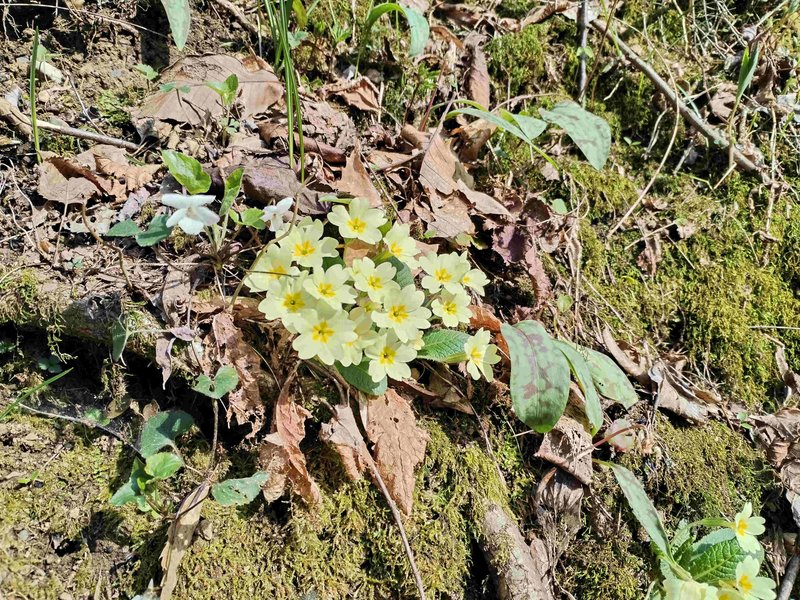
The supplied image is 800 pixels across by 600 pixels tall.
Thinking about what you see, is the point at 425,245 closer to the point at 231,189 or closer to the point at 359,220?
the point at 359,220

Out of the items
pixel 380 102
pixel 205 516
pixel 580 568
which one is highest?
pixel 380 102

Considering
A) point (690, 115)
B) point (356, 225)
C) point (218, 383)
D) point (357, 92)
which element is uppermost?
point (690, 115)

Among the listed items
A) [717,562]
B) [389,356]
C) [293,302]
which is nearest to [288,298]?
[293,302]

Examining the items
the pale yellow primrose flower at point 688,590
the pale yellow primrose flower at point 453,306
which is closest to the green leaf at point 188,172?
the pale yellow primrose flower at point 453,306

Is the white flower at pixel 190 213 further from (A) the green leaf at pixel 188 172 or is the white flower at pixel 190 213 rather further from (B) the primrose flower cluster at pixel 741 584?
(B) the primrose flower cluster at pixel 741 584

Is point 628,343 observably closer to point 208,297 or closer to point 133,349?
point 208,297

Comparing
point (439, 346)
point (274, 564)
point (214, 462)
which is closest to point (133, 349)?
point (214, 462)

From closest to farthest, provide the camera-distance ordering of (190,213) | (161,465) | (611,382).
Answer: (161,465), (190,213), (611,382)
